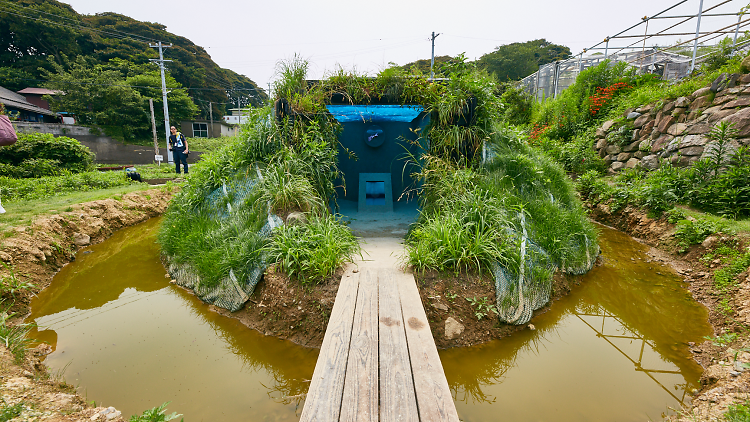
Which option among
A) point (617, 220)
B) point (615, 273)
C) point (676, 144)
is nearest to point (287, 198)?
point (615, 273)

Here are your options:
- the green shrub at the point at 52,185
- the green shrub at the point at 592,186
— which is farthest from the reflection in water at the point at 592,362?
the green shrub at the point at 52,185

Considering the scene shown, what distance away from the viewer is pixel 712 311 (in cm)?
319

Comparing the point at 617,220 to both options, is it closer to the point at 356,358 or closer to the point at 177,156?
the point at 356,358

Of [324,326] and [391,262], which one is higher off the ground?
[391,262]

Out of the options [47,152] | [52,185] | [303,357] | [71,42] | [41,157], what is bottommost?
[303,357]

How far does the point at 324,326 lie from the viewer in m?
2.89

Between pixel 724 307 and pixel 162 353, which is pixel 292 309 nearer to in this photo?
pixel 162 353

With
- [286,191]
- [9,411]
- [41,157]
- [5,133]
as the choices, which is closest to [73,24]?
[41,157]

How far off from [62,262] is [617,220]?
8.55m

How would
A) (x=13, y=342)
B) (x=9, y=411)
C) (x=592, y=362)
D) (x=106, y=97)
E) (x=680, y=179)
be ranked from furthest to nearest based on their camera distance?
(x=106, y=97) → (x=680, y=179) → (x=592, y=362) → (x=13, y=342) → (x=9, y=411)

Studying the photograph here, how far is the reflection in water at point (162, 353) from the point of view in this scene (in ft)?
7.40

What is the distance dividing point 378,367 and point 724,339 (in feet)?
9.81

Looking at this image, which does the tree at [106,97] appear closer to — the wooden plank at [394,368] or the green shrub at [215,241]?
the green shrub at [215,241]

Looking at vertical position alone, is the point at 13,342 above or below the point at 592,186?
below
